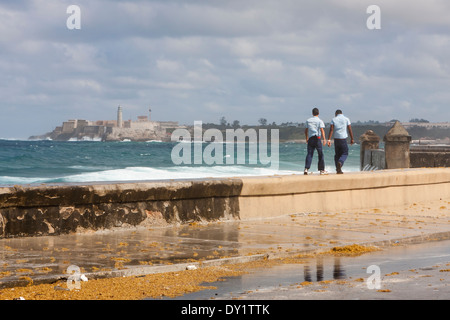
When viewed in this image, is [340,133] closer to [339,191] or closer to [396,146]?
[339,191]

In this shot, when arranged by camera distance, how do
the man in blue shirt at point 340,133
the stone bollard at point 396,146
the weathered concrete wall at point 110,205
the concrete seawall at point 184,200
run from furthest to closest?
the stone bollard at point 396,146, the man in blue shirt at point 340,133, the concrete seawall at point 184,200, the weathered concrete wall at point 110,205

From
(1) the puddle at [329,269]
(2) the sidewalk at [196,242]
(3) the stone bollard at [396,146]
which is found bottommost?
(1) the puddle at [329,269]

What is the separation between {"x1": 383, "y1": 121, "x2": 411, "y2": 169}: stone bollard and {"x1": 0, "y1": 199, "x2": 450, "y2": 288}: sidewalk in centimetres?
1085

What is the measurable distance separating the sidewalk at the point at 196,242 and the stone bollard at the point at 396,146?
10851mm

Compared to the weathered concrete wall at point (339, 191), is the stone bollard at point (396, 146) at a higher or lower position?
higher

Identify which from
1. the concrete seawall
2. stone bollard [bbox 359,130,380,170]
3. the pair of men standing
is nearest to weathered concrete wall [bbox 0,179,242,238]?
the concrete seawall

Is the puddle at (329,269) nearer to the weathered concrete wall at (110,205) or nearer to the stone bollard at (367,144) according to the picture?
the weathered concrete wall at (110,205)

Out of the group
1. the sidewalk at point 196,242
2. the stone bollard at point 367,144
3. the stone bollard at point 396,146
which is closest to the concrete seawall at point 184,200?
the sidewalk at point 196,242

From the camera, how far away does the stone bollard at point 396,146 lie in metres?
24.9

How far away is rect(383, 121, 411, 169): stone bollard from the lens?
24859 mm

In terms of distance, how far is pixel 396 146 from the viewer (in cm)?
2491

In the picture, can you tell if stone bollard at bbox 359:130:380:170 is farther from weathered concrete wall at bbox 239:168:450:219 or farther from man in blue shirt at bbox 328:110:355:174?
man in blue shirt at bbox 328:110:355:174
